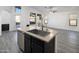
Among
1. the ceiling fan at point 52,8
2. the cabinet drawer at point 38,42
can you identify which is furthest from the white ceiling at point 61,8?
the cabinet drawer at point 38,42

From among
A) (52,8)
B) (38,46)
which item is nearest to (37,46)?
(38,46)

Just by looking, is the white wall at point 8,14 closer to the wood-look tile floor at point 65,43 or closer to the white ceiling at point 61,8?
the white ceiling at point 61,8

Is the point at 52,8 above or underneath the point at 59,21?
above

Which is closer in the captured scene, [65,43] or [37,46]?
[37,46]

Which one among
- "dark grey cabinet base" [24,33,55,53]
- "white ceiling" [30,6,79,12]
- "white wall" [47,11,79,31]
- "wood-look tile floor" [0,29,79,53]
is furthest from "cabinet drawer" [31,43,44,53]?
"white ceiling" [30,6,79,12]

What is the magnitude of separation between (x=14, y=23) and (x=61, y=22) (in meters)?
1.01

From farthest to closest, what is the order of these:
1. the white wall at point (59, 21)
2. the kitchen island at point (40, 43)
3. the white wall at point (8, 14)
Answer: the white wall at point (59, 21) → the white wall at point (8, 14) → the kitchen island at point (40, 43)

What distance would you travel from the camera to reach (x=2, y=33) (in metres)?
2.22

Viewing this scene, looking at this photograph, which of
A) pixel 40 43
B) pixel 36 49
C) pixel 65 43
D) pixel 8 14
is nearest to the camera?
pixel 40 43

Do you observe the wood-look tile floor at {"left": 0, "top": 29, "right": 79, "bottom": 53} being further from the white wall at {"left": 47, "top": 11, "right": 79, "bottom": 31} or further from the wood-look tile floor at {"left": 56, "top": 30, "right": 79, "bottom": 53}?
the white wall at {"left": 47, "top": 11, "right": 79, "bottom": 31}

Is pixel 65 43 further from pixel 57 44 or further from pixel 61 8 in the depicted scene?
pixel 61 8
